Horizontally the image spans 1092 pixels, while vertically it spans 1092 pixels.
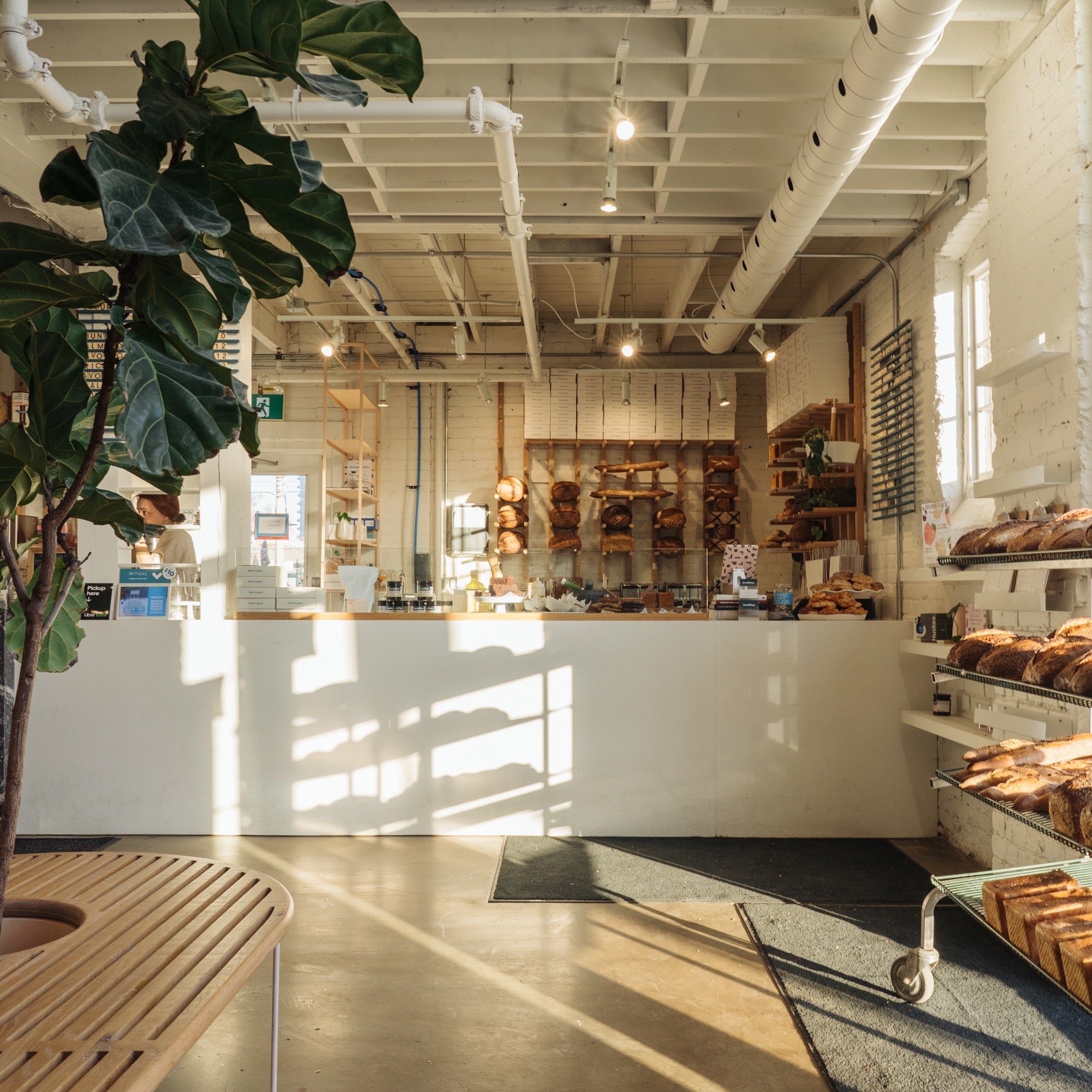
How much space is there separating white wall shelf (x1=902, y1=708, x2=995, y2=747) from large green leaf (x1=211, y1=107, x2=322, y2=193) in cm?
376

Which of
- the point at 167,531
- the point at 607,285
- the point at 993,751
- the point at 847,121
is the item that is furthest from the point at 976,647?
the point at 607,285

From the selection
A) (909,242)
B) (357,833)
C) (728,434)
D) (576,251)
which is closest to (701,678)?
(357,833)

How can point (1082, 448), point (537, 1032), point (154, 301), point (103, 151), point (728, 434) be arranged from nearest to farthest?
point (103, 151), point (154, 301), point (537, 1032), point (1082, 448), point (728, 434)

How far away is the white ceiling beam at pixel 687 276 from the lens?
287 inches

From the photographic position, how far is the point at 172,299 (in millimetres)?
1418

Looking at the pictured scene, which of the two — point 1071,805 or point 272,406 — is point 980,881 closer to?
point 1071,805

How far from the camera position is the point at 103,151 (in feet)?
3.97

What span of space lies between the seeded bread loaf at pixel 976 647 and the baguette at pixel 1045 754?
34cm

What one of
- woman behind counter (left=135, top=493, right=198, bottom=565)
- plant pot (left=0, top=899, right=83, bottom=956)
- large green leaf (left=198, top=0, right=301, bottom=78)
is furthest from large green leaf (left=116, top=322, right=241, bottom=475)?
woman behind counter (left=135, top=493, right=198, bottom=565)

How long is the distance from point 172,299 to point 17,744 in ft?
2.55

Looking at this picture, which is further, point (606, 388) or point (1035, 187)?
point (606, 388)

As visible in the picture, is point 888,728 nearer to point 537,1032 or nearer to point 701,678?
point 701,678

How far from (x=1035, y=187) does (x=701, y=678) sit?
2.91 meters

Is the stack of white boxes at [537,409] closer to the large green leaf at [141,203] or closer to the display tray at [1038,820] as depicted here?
the display tray at [1038,820]
